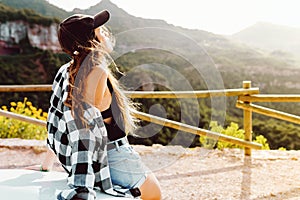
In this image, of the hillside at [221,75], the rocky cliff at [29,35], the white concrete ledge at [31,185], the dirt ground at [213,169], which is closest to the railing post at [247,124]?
the dirt ground at [213,169]

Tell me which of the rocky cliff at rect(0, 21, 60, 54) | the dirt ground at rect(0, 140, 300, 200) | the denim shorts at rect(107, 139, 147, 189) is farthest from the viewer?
the rocky cliff at rect(0, 21, 60, 54)

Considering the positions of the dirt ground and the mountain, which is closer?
the dirt ground

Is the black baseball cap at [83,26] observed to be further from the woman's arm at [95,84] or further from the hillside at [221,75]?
the hillside at [221,75]

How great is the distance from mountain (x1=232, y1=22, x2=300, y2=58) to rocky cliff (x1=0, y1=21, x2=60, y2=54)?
13.5ft

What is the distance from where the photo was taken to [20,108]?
17.0 ft

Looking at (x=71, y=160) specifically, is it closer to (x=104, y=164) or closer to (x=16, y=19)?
(x=104, y=164)

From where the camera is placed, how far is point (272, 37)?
36.3 feet

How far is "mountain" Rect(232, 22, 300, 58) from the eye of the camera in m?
10.3

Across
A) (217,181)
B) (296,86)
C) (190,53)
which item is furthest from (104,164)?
(296,86)

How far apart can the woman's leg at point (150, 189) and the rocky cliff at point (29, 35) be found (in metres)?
8.80

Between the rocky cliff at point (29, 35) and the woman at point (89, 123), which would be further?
the rocky cliff at point (29, 35)

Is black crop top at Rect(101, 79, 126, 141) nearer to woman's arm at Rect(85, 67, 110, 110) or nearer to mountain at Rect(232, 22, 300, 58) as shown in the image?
woman's arm at Rect(85, 67, 110, 110)

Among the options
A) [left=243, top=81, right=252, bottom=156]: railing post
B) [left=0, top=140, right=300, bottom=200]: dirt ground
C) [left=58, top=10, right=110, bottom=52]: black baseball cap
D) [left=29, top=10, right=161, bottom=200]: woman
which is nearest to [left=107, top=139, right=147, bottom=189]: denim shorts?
[left=29, top=10, right=161, bottom=200]: woman

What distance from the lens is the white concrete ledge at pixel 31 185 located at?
1555 mm
